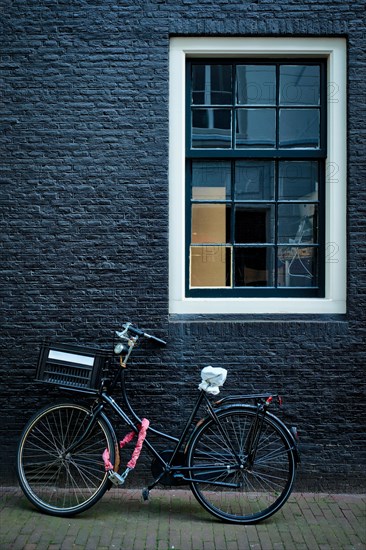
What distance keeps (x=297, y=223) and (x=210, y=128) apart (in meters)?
1.10

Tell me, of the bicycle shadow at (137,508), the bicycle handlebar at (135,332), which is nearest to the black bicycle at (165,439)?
the bicycle handlebar at (135,332)

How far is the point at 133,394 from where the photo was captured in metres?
6.38

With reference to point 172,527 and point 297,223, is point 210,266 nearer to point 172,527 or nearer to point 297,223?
point 297,223

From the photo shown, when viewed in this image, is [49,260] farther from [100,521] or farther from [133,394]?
[100,521]

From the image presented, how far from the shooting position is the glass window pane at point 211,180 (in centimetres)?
662

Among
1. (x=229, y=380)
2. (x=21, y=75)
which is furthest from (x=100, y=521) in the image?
(x=21, y=75)

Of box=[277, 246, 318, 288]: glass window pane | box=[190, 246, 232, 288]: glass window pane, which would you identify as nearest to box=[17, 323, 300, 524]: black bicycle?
box=[190, 246, 232, 288]: glass window pane

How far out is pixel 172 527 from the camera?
5.48 meters

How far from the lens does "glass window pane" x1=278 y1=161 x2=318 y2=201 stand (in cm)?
662

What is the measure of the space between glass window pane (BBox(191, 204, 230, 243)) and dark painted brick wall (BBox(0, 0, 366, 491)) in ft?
1.18

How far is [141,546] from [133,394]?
1488mm

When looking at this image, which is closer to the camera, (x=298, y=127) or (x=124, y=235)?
(x=124, y=235)

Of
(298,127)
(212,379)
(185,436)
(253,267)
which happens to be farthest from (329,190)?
(185,436)

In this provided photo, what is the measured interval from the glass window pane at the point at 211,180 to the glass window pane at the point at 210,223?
0.09 m
